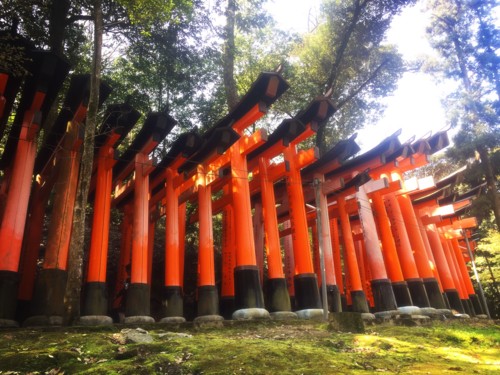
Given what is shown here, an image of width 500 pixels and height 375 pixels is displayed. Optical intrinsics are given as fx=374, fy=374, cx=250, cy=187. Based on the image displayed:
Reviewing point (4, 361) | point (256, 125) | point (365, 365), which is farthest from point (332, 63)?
point (4, 361)

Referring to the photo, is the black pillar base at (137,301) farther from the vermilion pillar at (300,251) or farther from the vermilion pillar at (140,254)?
the vermilion pillar at (300,251)

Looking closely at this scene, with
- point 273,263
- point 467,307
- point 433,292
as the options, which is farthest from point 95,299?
point 467,307

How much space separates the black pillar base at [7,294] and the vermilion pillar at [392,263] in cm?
1332

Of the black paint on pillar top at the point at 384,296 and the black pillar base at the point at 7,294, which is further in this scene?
the black paint on pillar top at the point at 384,296

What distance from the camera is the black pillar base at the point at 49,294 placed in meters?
8.99

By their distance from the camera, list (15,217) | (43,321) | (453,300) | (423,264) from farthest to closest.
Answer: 1. (453,300)
2. (423,264)
3. (15,217)
4. (43,321)

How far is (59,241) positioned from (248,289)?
5269mm

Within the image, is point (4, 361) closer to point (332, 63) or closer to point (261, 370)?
point (261, 370)

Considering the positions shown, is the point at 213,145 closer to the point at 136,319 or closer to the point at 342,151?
the point at 342,151

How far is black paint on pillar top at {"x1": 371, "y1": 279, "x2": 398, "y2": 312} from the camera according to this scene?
14578mm

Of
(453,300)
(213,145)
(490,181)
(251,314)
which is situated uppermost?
(213,145)

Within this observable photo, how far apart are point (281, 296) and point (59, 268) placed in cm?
620

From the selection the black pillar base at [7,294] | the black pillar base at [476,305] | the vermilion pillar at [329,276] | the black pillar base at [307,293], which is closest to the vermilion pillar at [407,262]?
the vermilion pillar at [329,276]

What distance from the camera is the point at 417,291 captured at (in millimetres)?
16000
